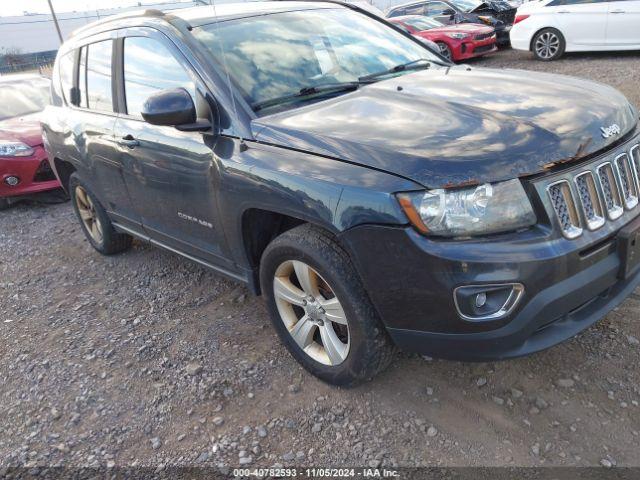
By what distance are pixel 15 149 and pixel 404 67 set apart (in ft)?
16.7

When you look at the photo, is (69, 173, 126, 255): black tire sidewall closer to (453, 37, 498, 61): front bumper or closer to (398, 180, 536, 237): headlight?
(398, 180, 536, 237): headlight

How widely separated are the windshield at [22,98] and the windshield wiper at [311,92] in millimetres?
6056

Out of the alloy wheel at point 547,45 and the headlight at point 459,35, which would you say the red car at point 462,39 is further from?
the alloy wheel at point 547,45

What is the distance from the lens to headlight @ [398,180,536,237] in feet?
6.71

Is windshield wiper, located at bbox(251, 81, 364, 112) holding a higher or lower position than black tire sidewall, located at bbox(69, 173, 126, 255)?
higher

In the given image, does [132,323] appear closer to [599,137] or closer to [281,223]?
[281,223]

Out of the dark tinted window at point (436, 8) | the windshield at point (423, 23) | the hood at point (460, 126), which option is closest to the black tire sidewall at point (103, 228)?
the hood at point (460, 126)

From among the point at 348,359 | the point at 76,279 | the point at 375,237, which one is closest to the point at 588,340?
the point at 348,359

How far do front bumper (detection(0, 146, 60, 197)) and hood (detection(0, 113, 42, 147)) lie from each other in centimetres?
13

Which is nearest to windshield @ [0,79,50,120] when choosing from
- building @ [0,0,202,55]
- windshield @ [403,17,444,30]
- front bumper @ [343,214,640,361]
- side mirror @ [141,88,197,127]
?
side mirror @ [141,88,197,127]

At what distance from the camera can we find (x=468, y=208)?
6.72ft

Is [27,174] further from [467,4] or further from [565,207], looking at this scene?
[467,4]

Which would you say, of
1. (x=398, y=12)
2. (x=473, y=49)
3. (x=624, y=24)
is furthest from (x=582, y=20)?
(x=398, y=12)

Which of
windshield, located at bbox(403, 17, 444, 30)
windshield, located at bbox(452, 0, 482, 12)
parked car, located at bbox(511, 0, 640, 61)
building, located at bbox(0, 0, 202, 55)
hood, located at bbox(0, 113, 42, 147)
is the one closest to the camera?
hood, located at bbox(0, 113, 42, 147)
